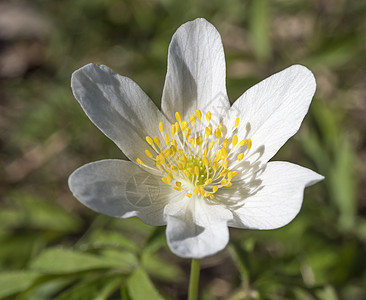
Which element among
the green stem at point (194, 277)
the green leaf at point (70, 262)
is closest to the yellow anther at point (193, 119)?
the green stem at point (194, 277)

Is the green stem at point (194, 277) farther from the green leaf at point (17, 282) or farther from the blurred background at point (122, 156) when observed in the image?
the green leaf at point (17, 282)

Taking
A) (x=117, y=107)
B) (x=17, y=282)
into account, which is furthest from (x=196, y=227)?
(x=17, y=282)

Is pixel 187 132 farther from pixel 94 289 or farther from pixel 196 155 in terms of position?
pixel 94 289

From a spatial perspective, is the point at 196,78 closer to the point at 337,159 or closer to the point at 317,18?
the point at 337,159

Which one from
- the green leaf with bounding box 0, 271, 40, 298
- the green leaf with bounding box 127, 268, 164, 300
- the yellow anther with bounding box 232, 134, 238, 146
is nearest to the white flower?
the yellow anther with bounding box 232, 134, 238, 146

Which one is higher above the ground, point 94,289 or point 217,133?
Answer: point 217,133

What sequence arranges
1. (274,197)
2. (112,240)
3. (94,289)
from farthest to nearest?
(112,240) → (94,289) → (274,197)

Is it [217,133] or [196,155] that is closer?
[217,133]

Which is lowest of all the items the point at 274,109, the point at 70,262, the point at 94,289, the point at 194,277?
the point at 94,289
